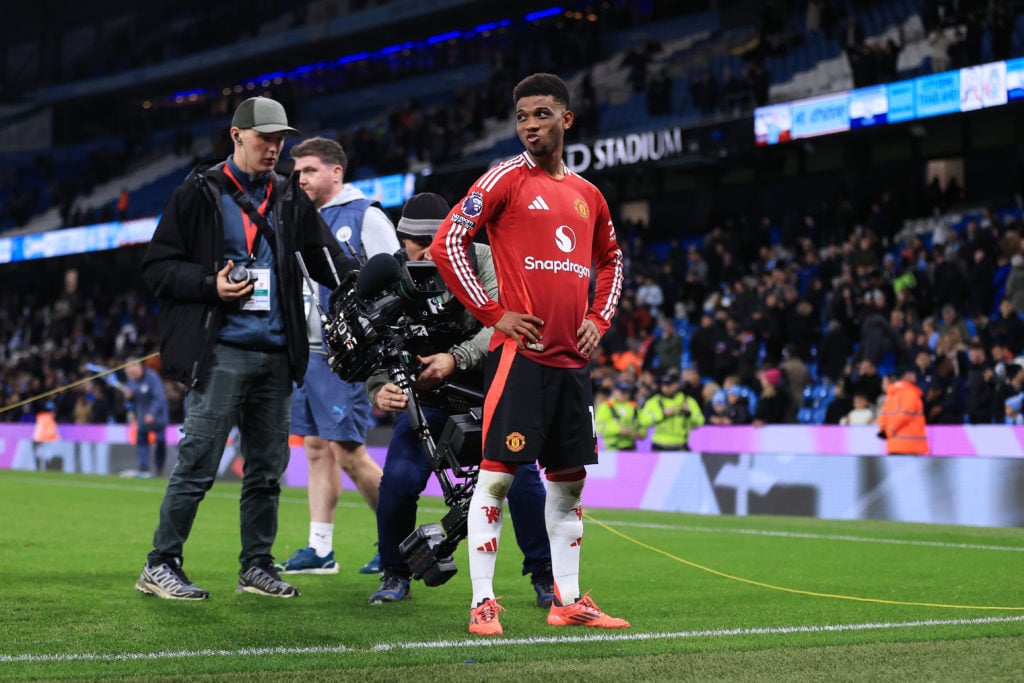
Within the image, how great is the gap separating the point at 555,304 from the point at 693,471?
8.99m

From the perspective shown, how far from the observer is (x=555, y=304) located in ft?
17.0

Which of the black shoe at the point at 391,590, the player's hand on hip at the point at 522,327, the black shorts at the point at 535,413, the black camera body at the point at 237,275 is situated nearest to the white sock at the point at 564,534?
the black shorts at the point at 535,413

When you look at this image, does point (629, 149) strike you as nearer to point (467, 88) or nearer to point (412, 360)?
point (467, 88)

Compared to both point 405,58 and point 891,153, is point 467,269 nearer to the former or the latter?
point 891,153

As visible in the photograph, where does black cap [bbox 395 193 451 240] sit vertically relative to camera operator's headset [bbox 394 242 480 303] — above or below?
above

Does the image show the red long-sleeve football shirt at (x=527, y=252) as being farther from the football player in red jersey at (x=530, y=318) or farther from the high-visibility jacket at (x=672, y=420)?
the high-visibility jacket at (x=672, y=420)

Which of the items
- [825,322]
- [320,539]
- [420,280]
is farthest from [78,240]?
[420,280]

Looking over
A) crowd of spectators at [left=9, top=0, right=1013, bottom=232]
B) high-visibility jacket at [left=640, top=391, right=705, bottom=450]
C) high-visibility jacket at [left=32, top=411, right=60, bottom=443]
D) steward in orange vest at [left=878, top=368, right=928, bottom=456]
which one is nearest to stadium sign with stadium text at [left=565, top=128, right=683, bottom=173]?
crowd of spectators at [left=9, top=0, right=1013, bottom=232]

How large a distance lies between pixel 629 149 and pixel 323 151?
57.4 ft

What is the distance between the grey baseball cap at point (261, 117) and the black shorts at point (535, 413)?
5.42 ft

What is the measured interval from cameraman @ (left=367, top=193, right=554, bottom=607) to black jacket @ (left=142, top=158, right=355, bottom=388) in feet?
1.71

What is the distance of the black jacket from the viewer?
19.6 feet

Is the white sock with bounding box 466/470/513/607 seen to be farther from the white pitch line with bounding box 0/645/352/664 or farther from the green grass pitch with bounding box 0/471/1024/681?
the white pitch line with bounding box 0/645/352/664

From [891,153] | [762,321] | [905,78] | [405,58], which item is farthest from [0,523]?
[405,58]
